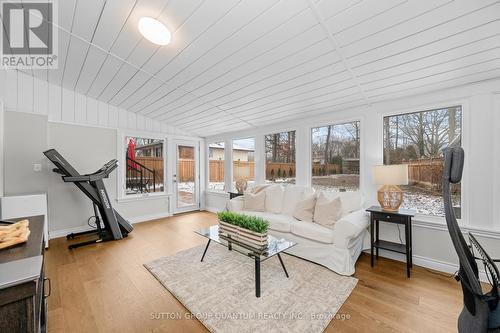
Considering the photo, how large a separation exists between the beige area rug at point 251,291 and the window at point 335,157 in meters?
1.48

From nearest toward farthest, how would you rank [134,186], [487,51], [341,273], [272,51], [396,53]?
1. [487,51]
2. [396,53]
3. [272,51]
4. [341,273]
5. [134,186]

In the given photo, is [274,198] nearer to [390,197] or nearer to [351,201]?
[351,201]

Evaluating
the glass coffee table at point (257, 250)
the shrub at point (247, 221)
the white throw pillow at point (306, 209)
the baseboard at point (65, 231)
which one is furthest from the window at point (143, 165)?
the white throw pillow at point (306, 209)

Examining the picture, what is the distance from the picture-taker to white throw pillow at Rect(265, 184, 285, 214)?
11.7 feet

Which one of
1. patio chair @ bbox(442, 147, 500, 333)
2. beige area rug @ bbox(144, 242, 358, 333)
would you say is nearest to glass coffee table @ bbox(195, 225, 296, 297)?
beige area rug @ bbox(144, 242, 358, 333)

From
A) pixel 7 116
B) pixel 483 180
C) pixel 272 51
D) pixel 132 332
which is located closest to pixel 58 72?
pixel 7 116

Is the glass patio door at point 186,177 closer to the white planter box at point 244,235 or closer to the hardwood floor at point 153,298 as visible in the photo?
the hardwood floor at point 153,298

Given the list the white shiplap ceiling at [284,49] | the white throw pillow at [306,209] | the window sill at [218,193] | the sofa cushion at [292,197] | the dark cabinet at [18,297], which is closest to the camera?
the dark cabinet at [18,297]

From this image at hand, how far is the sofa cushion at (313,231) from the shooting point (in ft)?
8.26

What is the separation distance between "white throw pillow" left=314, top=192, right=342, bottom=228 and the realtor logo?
3695mm

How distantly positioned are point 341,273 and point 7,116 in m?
5.11

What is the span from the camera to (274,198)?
3646 millimetres

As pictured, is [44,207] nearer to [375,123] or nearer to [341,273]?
[341,273]

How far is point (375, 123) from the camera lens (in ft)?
9.97
